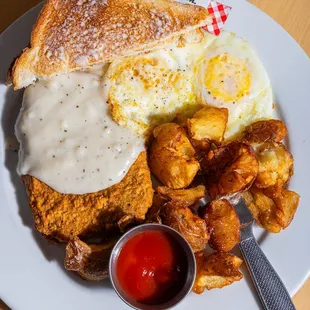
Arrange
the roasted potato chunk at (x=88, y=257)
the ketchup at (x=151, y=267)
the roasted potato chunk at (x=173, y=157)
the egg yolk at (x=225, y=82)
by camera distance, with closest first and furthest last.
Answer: the ketchup at (x=151, y=267) → the roasted potato chunk at (x=88, y=257) → the roasted potato chunk at (x=173, y=157) → the egg yolk at (x=225, y=82)

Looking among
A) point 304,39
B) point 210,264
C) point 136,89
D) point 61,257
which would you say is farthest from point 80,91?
point 304,39

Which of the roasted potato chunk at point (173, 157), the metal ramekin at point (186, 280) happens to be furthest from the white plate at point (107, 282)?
the roasted potato chunk at point (173, 157)

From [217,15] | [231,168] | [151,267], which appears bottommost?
[151,267]

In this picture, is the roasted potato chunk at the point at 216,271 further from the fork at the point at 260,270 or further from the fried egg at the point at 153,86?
the fried egg at the point at 153,86

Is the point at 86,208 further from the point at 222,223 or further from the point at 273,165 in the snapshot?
→ the point at 273,165

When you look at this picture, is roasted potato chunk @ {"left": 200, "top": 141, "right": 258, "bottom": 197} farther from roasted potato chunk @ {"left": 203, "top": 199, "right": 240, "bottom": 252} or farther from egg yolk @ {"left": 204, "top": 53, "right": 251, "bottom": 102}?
egg yolk @ {"left": 204, "top": 53, "right": 251, "bottom": 102}

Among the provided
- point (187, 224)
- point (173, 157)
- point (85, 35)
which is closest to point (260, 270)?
point (187, 224)

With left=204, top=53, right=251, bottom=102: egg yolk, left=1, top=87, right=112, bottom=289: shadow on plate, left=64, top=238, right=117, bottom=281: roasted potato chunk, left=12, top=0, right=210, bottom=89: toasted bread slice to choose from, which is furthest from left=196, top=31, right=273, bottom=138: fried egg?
left=1, top=87, right=112, bottom=289: shadow on plate

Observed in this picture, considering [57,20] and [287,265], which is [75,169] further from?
[287,265]
